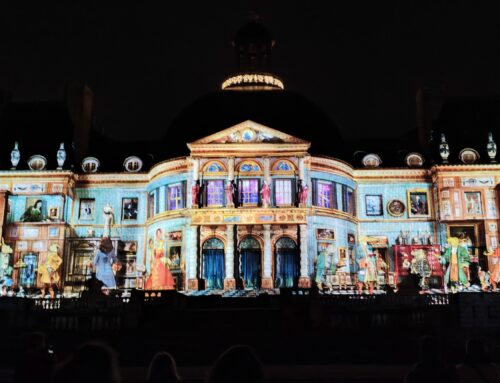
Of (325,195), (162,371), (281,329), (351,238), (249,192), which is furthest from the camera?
(351,238)

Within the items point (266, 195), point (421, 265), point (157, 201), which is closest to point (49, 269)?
point (157, 201)

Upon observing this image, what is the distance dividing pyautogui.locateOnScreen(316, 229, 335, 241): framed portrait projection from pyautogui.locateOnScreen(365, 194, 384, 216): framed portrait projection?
469 centimetres

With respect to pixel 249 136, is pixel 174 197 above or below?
below

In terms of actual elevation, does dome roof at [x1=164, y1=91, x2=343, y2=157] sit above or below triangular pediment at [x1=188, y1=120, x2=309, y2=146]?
above

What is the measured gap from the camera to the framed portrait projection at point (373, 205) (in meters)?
45.1

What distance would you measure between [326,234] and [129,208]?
15480 mm

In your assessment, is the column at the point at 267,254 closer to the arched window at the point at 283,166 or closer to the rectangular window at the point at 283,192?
the rectangular window at the point at 283,192

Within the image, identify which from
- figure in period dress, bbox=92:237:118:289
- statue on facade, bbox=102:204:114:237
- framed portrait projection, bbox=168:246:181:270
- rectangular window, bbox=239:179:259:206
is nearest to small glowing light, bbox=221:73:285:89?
rectangular window, bbox=239:179:259:206

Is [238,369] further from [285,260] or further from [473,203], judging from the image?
[473,203]

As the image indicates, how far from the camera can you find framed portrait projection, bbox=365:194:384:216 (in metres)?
45.1

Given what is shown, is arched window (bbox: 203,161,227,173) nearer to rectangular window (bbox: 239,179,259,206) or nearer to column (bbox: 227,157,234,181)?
column (bbox: 227,157,234,181)

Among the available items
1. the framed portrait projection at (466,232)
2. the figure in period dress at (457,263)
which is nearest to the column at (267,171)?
the figure in period dress at (457,263)

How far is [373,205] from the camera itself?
45.2 m

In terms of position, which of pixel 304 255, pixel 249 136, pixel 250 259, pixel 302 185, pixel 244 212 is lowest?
pixel 250 259
